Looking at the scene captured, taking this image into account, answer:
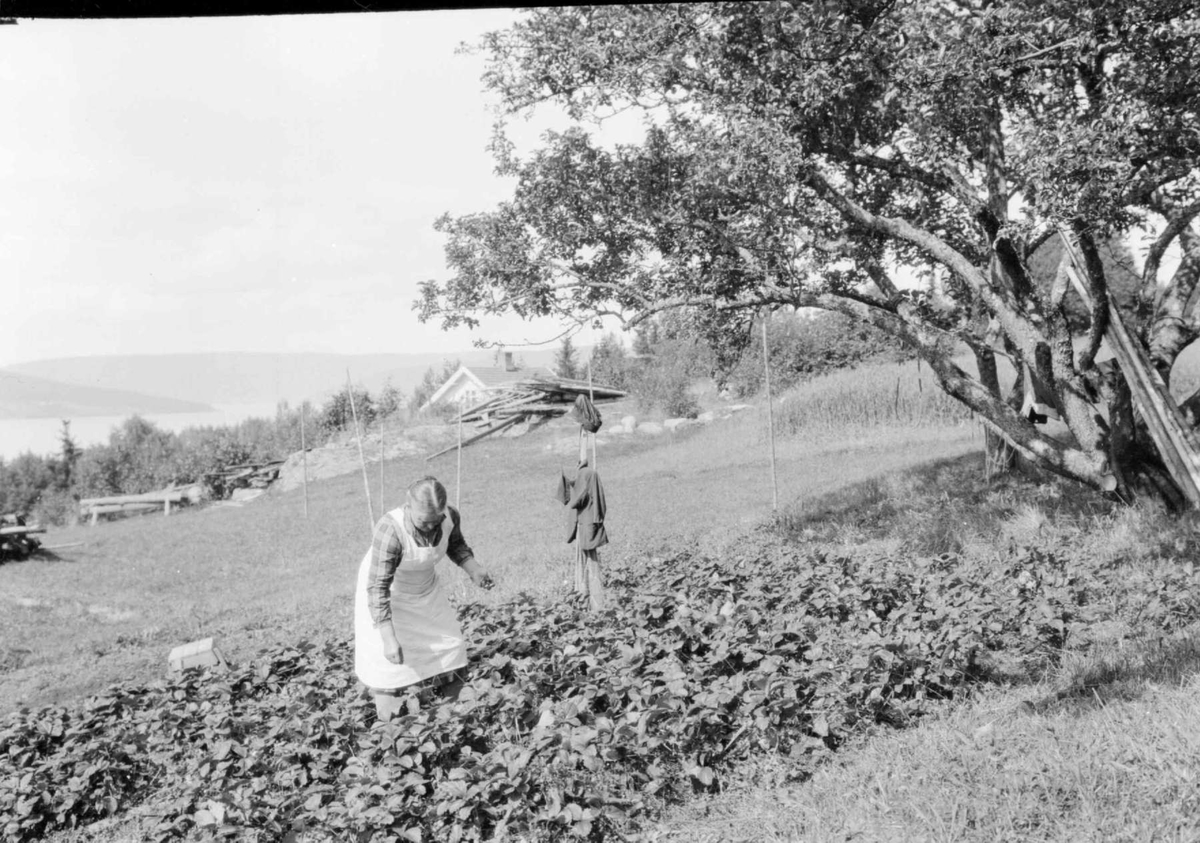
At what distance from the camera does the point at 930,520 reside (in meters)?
10.5

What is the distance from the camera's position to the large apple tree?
6.84 m

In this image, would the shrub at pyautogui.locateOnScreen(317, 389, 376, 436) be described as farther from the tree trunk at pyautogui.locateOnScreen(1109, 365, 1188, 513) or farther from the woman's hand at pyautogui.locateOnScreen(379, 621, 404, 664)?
the woman's hand at pyautogui.locateOnScreen(379, 621, 404, 664)

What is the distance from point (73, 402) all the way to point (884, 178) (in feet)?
141

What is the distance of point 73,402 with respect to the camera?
43.2 meters

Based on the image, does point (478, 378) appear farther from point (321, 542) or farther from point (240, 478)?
point (321, 542)

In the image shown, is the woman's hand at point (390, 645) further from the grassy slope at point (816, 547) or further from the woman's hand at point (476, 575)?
the grassy slope at point (816, 547)

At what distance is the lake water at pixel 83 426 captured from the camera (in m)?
41.0

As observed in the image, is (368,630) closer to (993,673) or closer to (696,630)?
(696,630)

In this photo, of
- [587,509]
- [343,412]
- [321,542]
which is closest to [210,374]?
[343,412]

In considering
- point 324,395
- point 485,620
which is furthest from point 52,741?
point 324,395

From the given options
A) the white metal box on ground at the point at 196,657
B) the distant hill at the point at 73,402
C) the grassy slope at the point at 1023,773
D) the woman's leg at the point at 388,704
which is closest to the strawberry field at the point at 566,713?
the woman's leg at the point at 388,704

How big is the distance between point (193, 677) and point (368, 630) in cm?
225

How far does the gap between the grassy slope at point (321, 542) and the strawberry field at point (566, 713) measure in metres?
3.17

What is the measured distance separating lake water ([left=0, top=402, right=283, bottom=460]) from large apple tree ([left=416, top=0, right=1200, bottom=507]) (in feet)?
114
